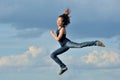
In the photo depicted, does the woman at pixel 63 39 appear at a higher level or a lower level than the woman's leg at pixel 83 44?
higher

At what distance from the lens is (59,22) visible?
30688 mm

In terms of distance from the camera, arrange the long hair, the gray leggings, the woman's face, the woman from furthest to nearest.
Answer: the long hair, the woman's face, the woman, the gray leggings

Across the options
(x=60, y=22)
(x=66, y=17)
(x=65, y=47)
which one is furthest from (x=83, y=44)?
(x=66, y=17)

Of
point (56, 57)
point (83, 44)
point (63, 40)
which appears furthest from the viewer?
point (56, 57)

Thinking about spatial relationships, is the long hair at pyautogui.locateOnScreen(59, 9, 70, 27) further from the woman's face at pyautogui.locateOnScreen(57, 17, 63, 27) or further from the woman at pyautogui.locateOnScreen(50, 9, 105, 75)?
the woman's face at pyautogui.locateOnScreen(57, 17, 63, 27)

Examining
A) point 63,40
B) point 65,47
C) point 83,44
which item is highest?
point 63,40

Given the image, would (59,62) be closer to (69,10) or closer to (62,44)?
(62,44)

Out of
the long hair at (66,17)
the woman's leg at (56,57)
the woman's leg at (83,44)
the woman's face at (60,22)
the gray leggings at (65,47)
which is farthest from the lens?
the woman's leg at (56,57)

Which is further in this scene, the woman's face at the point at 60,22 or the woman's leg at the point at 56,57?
the woman's leg at the point at 56,57

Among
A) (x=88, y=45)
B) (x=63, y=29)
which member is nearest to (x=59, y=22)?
(x=63, y=29)

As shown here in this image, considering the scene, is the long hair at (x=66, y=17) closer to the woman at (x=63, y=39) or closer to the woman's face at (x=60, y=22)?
the woman at (x=63, y=39)

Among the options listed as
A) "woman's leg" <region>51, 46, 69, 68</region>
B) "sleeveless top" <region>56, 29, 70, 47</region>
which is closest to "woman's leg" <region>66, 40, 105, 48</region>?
"sleeveless top" <region>56, 29, 70, 47</region>

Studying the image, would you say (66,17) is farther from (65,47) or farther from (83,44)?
(83,44)

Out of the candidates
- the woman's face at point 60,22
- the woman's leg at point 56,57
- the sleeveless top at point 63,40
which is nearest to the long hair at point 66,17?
the woman's face at point 60,22
